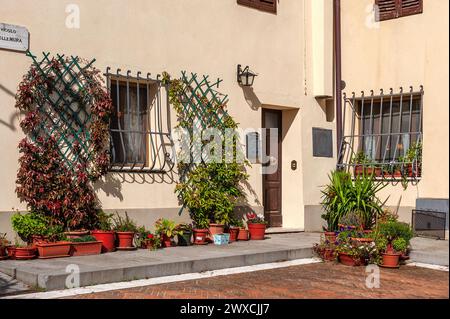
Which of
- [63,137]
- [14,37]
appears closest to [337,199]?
[63,137]

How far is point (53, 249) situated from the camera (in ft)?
25.9

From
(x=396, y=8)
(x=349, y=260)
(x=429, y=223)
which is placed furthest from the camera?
(x=396, y=8)

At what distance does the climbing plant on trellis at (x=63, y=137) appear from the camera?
330 inches

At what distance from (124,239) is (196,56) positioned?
3.48 meters

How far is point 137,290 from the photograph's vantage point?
659cm

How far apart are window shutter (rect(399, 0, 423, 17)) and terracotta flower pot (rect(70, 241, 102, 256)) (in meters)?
7.17

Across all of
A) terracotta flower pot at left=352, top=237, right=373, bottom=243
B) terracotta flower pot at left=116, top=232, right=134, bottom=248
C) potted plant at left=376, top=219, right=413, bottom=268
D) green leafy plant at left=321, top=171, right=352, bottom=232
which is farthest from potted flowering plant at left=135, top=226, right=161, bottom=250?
green leafy plant at left=321, top=171, right=352, bottom=232

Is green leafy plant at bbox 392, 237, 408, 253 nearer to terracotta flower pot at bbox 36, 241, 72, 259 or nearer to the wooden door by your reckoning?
the wooden door

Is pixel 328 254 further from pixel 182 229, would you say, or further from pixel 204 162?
pixel 204 162

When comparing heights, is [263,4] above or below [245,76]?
above

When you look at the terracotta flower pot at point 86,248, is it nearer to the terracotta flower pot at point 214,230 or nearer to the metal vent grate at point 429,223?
the terracotta flower pot at point 214,230

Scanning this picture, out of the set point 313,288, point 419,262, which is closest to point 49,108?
point 313,288

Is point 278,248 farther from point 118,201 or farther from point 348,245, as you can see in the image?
point 118,201

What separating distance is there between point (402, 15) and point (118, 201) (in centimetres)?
645
